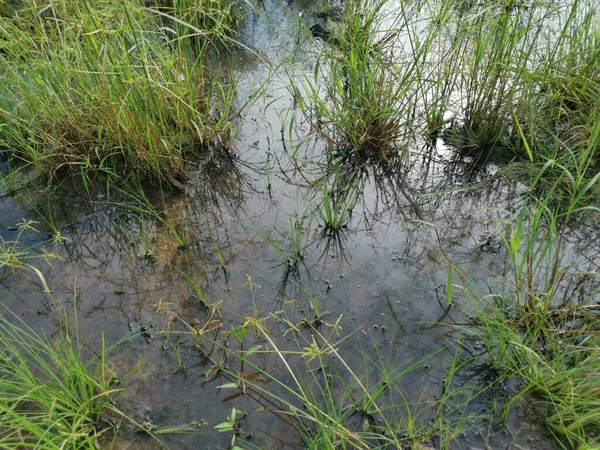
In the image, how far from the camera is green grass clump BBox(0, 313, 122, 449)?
4.24 feet

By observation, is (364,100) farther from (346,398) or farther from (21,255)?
(21,255)

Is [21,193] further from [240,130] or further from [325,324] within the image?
[325,324]

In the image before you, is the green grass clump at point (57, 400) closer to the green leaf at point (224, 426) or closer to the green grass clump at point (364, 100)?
the green leaf at point (224, 426)

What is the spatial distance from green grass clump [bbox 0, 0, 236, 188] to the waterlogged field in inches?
0.7

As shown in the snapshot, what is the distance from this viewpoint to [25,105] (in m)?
2.37

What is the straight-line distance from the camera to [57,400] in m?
1.40

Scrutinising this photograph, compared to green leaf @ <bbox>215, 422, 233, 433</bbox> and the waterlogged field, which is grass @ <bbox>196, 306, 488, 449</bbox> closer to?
the waterlogged field

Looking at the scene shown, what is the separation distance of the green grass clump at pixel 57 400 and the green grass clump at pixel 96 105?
1025 millimetres

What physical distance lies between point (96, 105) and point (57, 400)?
4.50 feet

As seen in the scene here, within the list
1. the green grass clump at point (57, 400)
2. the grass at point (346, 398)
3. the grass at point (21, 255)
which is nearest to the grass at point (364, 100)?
the grass at point (346, 398)

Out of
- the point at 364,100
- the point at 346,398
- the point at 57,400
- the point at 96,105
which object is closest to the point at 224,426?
the point at 346,398

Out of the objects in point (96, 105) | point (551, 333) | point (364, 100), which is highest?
point (364, 100)

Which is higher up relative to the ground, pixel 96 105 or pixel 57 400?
pixel 96 105

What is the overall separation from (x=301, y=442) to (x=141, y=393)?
573 millimetres
